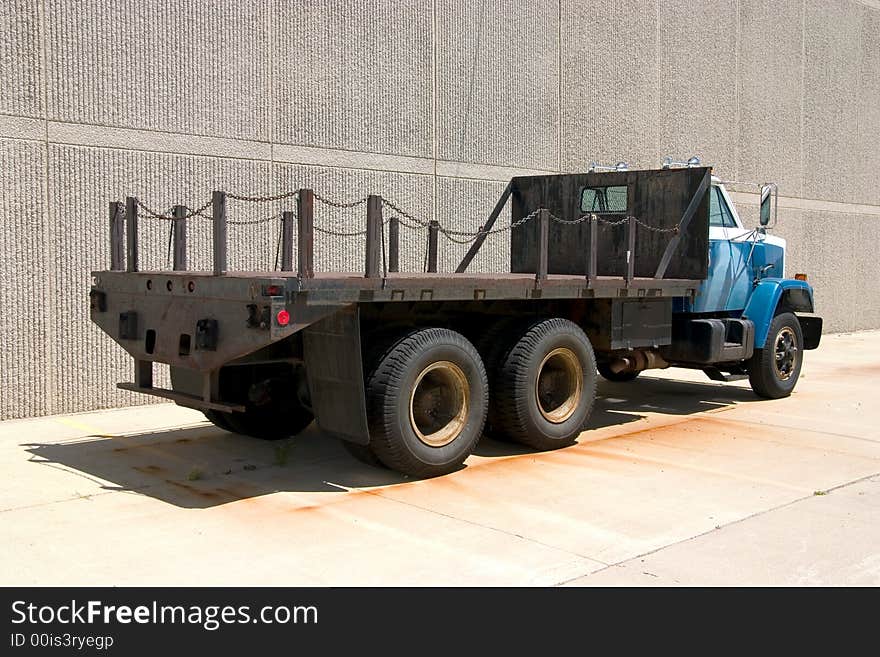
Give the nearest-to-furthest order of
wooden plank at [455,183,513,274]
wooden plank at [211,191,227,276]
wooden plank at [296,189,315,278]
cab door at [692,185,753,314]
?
wooden plank at [296,189,315,278] < wooden plank at [211,191,227,276] < cab door at [692,185,753,314] < wooden plank at [455,183,513,274]

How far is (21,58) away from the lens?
31.3 ft

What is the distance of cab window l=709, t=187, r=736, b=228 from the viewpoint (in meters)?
10.8

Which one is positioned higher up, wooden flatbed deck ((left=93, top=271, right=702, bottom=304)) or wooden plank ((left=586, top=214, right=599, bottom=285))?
wooden plank ((left=586, top=214, right=599, bottom=285))

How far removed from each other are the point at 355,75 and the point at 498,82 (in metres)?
2.60

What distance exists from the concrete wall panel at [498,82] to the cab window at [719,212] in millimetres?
3850

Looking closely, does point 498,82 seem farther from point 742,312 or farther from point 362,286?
point 362,286

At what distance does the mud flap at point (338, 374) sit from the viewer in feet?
23.1

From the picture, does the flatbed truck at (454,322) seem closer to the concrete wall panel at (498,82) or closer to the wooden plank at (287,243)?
the wooden plank at (287,243)

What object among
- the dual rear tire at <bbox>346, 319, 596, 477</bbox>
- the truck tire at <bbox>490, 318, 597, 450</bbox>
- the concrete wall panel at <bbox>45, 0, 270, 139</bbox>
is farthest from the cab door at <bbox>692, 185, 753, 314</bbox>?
the concrete wall panel at <bbox>45, 0, 270, 139</bbox>

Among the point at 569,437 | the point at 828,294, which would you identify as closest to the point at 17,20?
the point at 569,437

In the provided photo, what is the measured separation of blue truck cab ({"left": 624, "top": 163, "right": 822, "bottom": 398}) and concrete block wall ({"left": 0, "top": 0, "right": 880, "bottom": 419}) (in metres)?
3.81

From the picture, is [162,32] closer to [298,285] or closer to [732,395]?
[298,285]

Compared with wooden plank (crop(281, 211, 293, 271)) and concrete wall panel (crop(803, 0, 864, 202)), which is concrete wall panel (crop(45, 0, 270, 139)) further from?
concrete wall panel (crop(803, 0, 864, 202))

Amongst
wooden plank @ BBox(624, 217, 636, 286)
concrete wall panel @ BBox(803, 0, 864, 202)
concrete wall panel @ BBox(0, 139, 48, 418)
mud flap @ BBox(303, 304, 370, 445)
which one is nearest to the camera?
mud flap @ BBox(303, 304, 370, 445)
